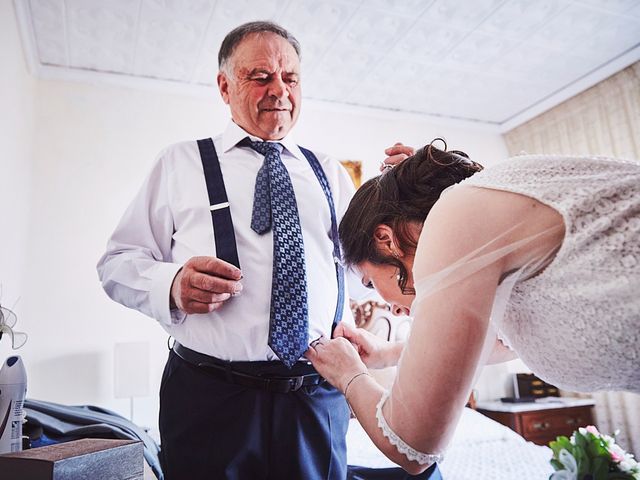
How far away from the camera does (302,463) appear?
1010 mm

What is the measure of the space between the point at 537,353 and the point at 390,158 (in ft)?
1.96

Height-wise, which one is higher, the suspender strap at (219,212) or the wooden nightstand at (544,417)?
the suspender strap at (219,212)

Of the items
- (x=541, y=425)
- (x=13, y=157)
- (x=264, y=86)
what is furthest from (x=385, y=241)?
(x=541, y=425)

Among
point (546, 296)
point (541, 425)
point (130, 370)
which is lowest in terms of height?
point (541, 425)

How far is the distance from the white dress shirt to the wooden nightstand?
291cm

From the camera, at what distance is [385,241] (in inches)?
40.9

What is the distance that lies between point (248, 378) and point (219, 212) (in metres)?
0.39

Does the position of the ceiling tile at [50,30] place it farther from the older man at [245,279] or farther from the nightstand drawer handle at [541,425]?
the nightstand drawer handle at [541,425]

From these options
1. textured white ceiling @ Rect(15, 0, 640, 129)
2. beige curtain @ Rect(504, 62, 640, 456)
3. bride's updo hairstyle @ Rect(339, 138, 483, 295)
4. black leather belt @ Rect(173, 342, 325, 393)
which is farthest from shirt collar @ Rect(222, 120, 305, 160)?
beige curtain @ Rect(504, 62, 640, 456)

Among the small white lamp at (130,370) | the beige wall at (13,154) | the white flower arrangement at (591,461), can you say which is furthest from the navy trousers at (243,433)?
the small white lamp at (130,370)

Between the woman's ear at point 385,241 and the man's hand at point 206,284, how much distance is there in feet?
0.98

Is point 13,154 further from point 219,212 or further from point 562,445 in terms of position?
point 562,445

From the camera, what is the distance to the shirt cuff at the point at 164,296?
1103 millimetres

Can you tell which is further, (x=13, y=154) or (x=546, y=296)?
(x=13, y=154)
